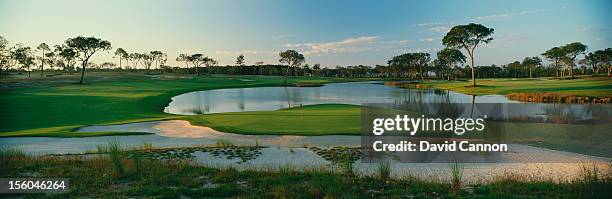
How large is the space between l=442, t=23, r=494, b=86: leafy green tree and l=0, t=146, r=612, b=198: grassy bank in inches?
2525

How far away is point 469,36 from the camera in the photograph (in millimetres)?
69062

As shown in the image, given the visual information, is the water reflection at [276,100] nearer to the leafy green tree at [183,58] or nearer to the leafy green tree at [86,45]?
the leafy green tree at [86,45]

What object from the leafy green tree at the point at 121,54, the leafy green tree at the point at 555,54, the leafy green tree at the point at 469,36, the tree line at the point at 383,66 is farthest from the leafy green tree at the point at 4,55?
the leafy green tree at the point at 555,54

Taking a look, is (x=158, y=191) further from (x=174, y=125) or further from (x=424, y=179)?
(x=174, y=125)

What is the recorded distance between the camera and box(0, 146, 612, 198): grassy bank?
803 centimetres

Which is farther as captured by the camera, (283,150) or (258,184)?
(283,150)

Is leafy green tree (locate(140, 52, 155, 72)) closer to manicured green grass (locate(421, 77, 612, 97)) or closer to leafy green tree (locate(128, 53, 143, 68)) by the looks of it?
leafy green tree (locate(128, 53, 143, 68))

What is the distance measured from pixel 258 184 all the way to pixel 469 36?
225 ft

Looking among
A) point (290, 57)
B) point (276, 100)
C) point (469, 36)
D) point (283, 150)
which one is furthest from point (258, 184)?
point (290, 57)

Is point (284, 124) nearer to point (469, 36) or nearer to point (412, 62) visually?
point (469, 36)

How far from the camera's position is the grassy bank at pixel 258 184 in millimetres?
8031

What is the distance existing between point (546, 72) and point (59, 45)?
120 metres

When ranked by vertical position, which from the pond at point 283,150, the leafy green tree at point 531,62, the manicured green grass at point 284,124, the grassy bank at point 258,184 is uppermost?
→ the leafy green tree at point 531,62

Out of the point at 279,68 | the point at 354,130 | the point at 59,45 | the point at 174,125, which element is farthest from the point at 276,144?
the point at 279,68
